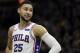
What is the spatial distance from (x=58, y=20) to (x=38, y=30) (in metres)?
6.39

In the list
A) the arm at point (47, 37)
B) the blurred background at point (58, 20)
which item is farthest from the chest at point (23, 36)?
the blurred background at point (58, 20)

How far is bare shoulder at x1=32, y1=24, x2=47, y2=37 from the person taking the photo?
5989mm

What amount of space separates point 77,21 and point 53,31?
0.88 m

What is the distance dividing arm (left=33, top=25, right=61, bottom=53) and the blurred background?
4825mm

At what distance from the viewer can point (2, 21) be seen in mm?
13398

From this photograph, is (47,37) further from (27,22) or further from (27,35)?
(27,22)

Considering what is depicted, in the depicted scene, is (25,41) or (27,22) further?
(27,22)

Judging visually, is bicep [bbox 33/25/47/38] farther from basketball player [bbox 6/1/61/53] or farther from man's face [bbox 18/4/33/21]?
man's face [bbox 18/4/33/21]

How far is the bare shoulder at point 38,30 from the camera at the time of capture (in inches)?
236

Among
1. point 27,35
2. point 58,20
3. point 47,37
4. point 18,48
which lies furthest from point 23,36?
point 58,20

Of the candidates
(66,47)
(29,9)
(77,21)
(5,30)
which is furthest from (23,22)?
(5,30)

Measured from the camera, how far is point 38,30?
6004mm

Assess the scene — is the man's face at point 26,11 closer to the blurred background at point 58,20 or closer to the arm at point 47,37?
the arm at point 47,37

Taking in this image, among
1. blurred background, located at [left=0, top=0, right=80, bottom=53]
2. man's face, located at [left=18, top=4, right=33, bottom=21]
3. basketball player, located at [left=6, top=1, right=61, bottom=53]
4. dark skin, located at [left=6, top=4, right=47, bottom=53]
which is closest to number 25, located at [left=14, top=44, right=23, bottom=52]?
basketball player, located at [left=6, top=1, right=61, bottom=53]
